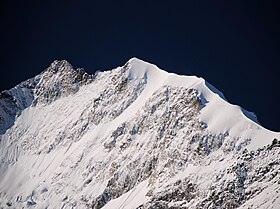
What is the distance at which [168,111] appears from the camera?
6496 inches

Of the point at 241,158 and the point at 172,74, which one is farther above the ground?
the point at 172,74

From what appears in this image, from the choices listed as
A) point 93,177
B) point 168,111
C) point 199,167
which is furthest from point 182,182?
point 93,177

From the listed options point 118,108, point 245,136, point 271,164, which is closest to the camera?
point 271,164

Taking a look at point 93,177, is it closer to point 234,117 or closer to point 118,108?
point 118,108

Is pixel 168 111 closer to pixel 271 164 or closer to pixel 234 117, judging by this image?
pixel 234 117

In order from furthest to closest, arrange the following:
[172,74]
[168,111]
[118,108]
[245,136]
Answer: [118,108]
[172,74]
[168,111]
[245,136]

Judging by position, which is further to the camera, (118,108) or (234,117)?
(118,108)

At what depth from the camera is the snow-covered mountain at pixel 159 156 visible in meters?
133

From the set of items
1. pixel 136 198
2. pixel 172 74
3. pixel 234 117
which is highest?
pixel 172 74

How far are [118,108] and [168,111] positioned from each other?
2976 centimetres

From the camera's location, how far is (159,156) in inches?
6176

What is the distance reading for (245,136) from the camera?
141 metres

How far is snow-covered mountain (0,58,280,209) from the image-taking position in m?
133

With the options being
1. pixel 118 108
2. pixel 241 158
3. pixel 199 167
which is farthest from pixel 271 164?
pixel 118 108
